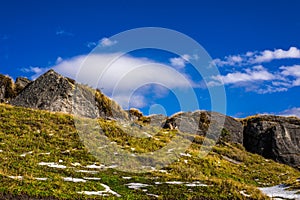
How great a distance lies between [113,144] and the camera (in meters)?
42.2

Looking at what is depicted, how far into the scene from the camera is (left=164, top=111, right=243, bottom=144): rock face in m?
61.0

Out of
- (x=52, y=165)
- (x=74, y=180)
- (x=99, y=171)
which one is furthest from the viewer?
(x=99, y=171)

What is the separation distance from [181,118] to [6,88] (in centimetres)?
3267

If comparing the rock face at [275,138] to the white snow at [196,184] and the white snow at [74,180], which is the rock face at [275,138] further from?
the white snow at [74,180]

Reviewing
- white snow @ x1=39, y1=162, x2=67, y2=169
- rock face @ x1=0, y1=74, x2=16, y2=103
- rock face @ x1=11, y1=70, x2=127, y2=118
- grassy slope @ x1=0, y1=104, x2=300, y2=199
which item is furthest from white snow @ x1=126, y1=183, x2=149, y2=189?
rock face @ x1=0, y1=74, x2=16, y2=103

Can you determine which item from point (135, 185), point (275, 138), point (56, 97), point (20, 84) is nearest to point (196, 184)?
point (135, 185)

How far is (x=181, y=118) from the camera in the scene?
6247 centimetres

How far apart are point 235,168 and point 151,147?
11554mm

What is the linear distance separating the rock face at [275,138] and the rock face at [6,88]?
4348 cm

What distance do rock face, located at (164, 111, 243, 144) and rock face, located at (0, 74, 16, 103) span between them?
28892 millimetres

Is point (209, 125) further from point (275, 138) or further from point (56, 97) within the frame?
point (56, 97)

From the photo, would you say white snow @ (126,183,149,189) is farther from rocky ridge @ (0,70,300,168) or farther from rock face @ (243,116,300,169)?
rock face @ (243,116,300,169)

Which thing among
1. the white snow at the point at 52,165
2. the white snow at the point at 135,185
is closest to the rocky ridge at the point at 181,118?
the white snow at the point at 52,165

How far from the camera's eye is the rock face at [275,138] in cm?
5609
